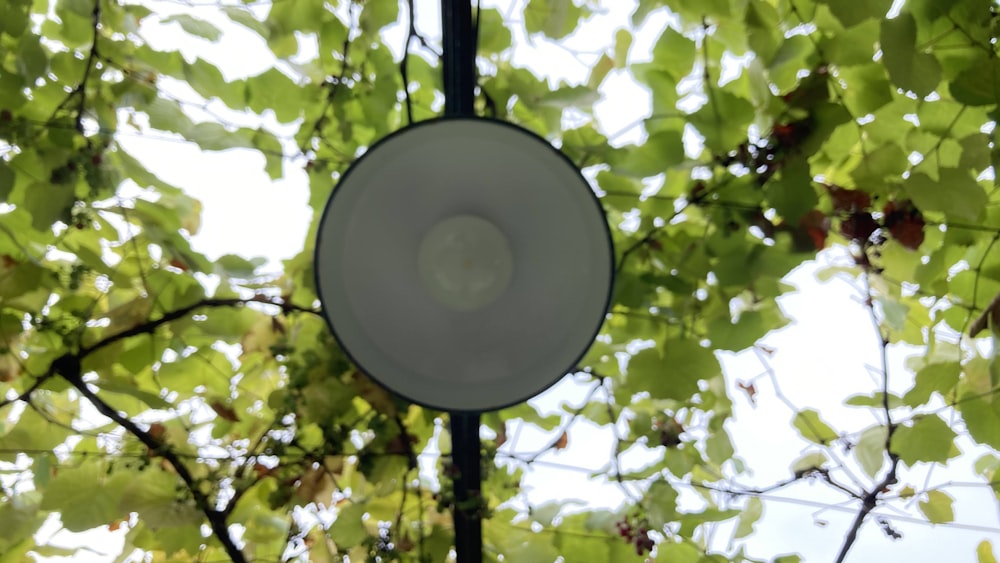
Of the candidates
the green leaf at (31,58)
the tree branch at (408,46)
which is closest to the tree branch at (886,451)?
the tree branch at (408,46)

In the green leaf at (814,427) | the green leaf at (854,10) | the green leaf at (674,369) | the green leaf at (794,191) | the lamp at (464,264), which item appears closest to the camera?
the lamp at (464,264)

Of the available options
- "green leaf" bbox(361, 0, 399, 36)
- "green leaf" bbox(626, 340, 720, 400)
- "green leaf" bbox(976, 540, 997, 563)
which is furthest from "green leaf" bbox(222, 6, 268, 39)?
"green leaf" bbox(976, 540, 997, 563)

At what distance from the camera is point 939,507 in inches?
51.4

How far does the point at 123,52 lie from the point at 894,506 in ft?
5.37

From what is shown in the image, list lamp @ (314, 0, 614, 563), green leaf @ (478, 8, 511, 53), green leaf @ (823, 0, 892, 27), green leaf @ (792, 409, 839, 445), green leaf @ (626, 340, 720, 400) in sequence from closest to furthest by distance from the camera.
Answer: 1. lamp @ (314, 0, 614, 563)
2. green leaf @ (823, 0, 892, 27)
3. green leaf @ (626, 340, 720, 400)
4. green leaf @ (478, 8, 511, 53)
5. green leaf @ (792, 409, 839, 445)

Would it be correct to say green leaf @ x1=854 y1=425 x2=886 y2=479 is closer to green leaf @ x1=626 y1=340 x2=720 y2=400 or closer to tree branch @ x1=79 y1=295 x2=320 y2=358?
green leaf @ x1=626 y1=340 x2=720 y2=400

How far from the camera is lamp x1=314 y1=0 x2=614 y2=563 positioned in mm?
769

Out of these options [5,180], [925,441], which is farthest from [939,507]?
Answer: [5,180]

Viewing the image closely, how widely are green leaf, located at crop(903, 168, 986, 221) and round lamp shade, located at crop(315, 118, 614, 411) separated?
56 cm

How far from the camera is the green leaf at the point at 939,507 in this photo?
51.3 inches

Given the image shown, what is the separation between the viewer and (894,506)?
1296mm

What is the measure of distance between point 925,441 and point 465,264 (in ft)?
2.76

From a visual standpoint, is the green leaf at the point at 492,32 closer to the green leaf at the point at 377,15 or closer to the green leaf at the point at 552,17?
the green leaf at the point at 552,17

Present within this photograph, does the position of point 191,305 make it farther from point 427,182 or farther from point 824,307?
point 824,307
